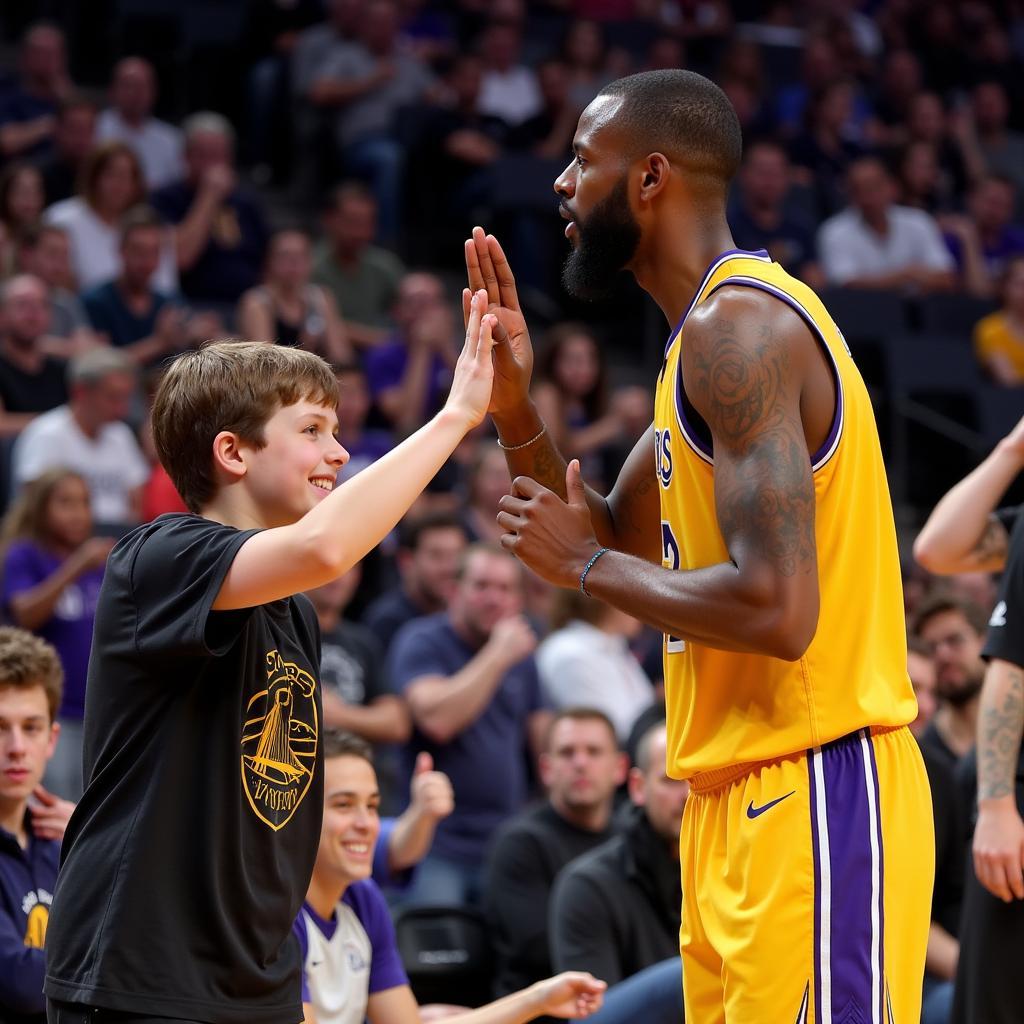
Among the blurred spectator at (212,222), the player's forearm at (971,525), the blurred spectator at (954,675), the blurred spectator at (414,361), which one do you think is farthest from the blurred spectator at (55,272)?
the player's forearm at (971,525)

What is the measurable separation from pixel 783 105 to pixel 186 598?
11.4m

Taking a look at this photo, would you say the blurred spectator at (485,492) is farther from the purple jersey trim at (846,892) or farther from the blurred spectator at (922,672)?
the purple jersey trim at (846,892)

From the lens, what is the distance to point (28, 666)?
11.8 feet

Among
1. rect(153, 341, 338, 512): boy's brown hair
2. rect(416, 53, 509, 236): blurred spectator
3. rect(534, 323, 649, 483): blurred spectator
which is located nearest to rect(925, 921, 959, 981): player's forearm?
rect(153, 341, 338, 512): boy's brown hair

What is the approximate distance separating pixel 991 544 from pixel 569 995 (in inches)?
64.7

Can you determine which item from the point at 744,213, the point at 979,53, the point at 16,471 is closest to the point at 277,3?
the point at 744,213

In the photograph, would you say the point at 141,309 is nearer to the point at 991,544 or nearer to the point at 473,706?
the point at 473,706

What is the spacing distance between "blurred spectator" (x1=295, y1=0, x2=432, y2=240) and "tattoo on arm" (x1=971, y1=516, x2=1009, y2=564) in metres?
6.78

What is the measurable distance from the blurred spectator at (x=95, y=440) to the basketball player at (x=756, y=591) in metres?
4.57

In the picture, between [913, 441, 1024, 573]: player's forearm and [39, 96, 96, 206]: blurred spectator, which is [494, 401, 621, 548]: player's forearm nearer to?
[913, 441, 1024, 573]: player's forearm

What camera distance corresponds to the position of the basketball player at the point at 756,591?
104 inches

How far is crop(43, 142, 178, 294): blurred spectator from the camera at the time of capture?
28.8 ft

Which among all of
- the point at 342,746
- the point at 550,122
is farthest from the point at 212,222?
the point at 342,746

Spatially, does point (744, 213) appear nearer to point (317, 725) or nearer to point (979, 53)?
point (979, 53)
